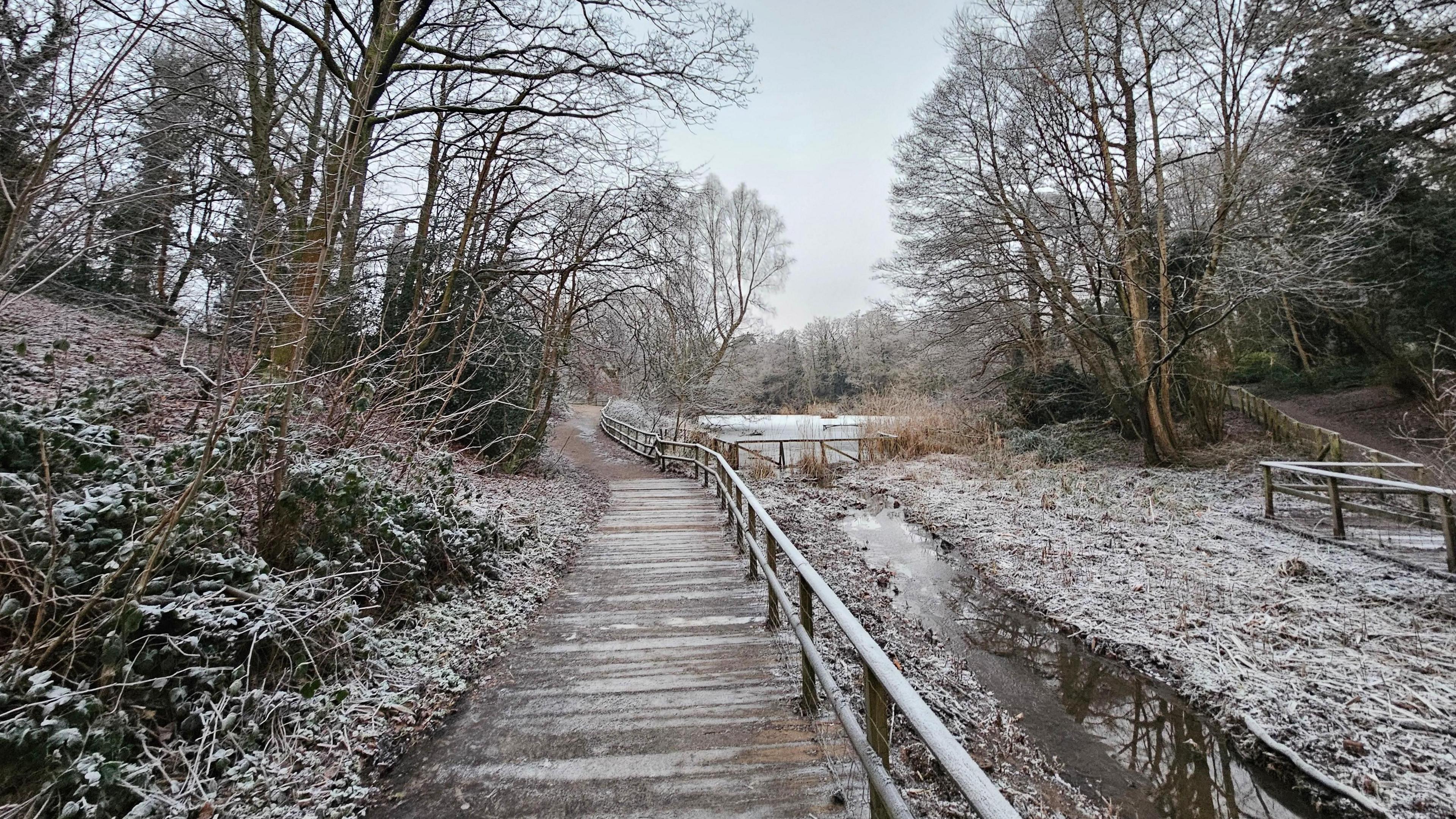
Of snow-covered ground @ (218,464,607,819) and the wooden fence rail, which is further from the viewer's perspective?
the wooden fence rail

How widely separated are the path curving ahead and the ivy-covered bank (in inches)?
12.2

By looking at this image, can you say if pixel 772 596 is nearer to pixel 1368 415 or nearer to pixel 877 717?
pixel 877 717

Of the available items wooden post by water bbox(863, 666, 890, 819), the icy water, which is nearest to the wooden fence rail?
the icy water

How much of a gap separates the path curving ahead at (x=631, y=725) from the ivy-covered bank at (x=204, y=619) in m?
0.31

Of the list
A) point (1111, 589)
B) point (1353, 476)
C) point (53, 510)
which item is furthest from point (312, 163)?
point (1353, 476)

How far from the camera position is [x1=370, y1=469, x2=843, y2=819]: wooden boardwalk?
2.27 m

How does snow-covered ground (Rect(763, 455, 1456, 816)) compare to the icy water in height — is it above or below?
above

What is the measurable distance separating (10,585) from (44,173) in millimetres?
1776

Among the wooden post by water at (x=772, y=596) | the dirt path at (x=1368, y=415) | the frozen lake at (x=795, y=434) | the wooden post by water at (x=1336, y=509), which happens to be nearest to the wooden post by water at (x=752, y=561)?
the wooden post by water at (x=772, y=596)

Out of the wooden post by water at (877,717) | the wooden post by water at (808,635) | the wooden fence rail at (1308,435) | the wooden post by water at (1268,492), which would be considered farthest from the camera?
the wooden fence rail at (1308,435)

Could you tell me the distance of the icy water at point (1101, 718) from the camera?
3.24 m

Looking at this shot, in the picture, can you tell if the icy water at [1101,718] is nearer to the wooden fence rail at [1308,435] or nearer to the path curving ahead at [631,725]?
the path curving ahead at [631,725]

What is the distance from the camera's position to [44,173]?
1941mm

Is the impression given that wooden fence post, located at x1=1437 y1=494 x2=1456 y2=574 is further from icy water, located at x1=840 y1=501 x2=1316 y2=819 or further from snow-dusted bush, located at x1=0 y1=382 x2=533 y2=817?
snow-dusted bush, located at x1=0 y1=382 x2=533 y2=817
